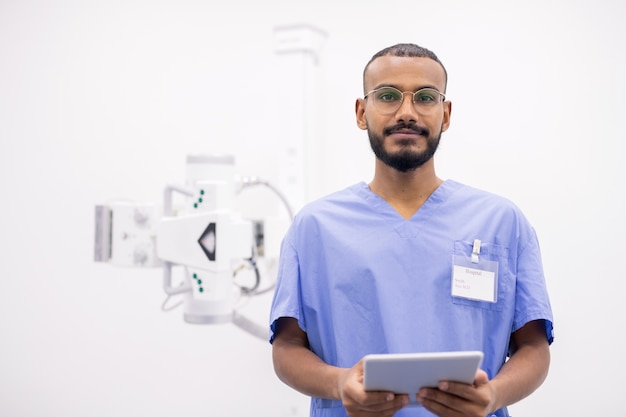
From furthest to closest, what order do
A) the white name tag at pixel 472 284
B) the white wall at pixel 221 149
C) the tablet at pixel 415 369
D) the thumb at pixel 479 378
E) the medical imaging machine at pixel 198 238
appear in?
the white wall at pixel 221 149, the medical imaging machine at pixel 198 238, the white name tag at pixel 472 284, the thumb at pixel 479 378, the tablet at pixel 415 369

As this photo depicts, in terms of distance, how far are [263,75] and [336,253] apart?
1592mm

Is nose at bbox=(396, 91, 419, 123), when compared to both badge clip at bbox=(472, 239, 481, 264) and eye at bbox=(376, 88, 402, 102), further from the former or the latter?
badge clip at bbox=(472, 239, 481, 264)

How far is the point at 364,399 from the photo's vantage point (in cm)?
106

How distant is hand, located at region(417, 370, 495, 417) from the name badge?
21 centimetres

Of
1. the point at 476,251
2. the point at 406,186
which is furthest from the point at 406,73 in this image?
the point at 476,251

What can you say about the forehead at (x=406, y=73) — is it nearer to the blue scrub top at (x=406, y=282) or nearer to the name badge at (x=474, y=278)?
the blue scrub top at (x=406, y=282)

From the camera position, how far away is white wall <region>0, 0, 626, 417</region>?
2.38m

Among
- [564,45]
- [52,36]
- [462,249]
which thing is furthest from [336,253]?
[52,36]

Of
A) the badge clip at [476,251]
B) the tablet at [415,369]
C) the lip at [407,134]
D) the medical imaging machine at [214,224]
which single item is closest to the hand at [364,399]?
the tablet at [415,369]

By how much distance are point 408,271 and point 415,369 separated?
0.31m

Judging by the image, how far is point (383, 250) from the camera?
4.29 feet

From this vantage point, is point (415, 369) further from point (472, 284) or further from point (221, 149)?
point (221, 149)

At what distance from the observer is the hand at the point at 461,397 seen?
1063 millimetres

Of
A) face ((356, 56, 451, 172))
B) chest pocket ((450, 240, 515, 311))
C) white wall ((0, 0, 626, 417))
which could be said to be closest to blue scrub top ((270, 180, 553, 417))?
chest pocket ((450, 240, 515, 311))
